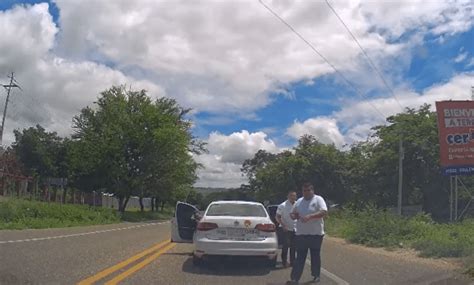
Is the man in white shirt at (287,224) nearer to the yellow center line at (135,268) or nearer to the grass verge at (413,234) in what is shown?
the yellow center line at (135,268)

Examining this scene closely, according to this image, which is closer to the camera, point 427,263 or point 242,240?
point 242,240

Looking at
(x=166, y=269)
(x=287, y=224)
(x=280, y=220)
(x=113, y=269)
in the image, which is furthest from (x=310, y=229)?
(x=113, y=269)

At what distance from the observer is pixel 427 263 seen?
1448 centimetres

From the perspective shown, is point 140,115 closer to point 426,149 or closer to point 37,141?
point 37,141

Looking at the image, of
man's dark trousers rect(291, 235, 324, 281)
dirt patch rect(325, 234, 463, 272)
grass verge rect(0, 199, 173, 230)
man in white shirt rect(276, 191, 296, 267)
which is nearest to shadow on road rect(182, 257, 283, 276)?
man in white shirt rect(276, 191, 296, 267)

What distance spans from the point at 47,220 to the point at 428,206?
25848 mm

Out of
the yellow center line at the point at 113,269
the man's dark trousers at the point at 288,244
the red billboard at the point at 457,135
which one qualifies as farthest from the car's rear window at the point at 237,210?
the red billboard at the point at 457,135

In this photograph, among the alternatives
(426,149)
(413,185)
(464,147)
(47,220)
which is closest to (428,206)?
(413,185)

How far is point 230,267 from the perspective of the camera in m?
12.1

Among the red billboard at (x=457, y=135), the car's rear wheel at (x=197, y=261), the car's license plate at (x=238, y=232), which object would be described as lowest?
the car's rear wheel at (x=197, y=261)

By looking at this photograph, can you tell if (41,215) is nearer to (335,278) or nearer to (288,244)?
(288,244)

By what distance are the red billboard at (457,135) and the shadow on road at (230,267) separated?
1425cm

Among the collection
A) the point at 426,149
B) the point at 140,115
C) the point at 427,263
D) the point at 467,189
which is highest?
the point at 140,115

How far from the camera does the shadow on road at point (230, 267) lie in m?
11.2
